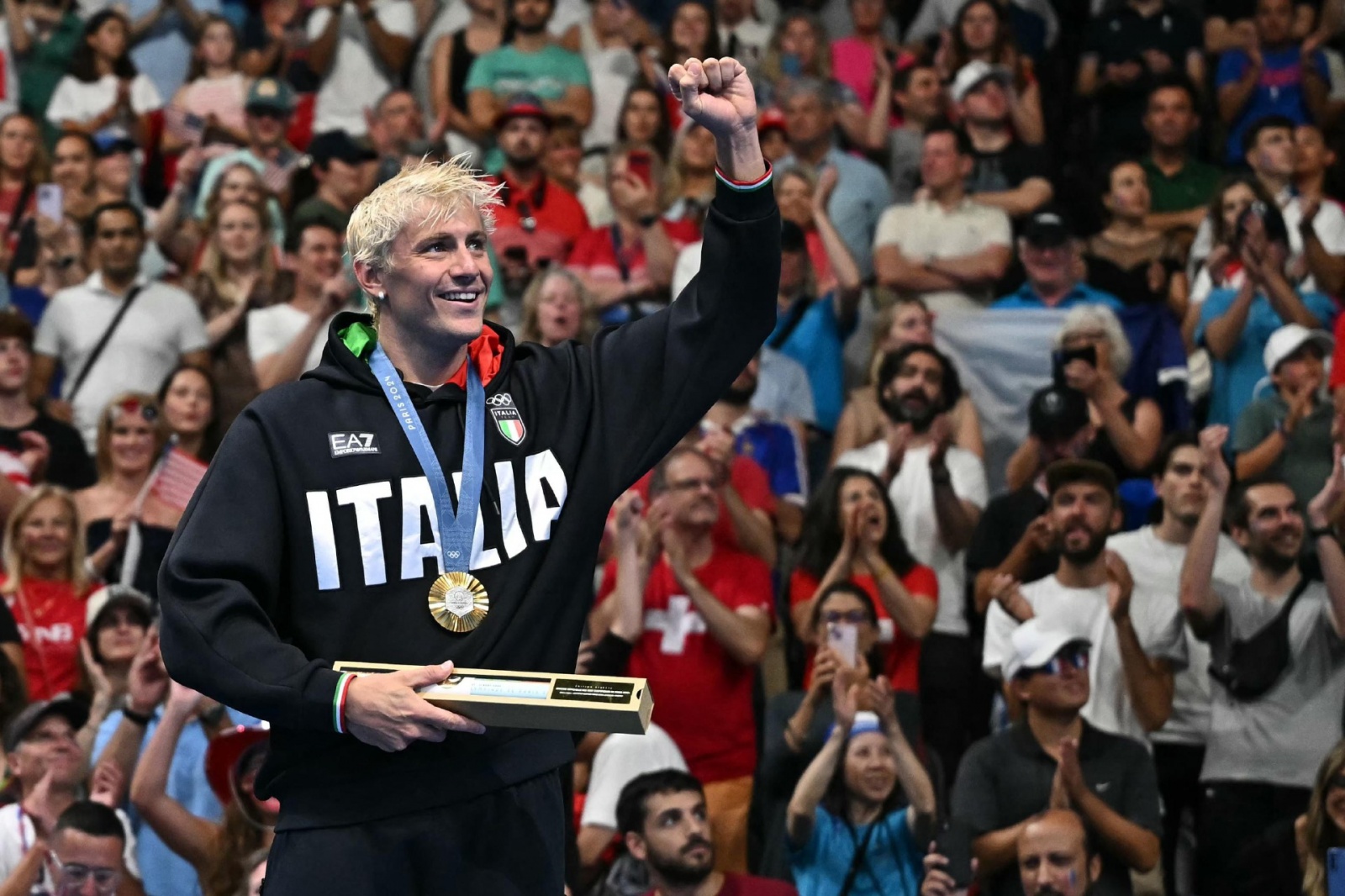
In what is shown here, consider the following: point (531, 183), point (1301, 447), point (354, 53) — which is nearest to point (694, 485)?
point (1301, 447)

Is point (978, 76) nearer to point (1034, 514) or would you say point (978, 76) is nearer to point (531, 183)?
point (531, 183)

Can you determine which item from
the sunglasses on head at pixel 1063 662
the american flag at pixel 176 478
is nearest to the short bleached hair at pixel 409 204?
the sunglasses on head at pixel 1063 662

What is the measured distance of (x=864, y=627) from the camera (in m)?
6.56

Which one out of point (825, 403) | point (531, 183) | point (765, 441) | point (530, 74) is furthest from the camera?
point (530, 74)

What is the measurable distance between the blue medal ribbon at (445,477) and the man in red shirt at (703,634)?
354 centimetres

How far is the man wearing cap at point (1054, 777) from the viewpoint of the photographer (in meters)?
6.01

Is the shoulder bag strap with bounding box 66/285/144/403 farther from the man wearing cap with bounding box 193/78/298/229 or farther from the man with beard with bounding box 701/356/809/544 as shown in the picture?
the man with beard with bounding box 701/356/809/544

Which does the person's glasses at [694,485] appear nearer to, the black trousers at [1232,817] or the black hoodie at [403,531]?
the black trousers at [1232,817]

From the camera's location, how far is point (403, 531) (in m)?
3.15

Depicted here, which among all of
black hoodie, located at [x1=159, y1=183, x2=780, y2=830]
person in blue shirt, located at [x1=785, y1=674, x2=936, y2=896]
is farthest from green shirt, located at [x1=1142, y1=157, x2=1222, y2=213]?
black hoodie, located at [x1=159, y1=183, x2=780, y2=830]

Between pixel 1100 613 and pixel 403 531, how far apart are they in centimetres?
394

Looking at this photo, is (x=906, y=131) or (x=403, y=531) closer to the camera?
(x=403, y=531)

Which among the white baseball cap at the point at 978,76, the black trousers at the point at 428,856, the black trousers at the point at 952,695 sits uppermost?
the white baseball cap at the point at 978,76

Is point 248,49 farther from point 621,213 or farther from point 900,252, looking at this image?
point 900,252
